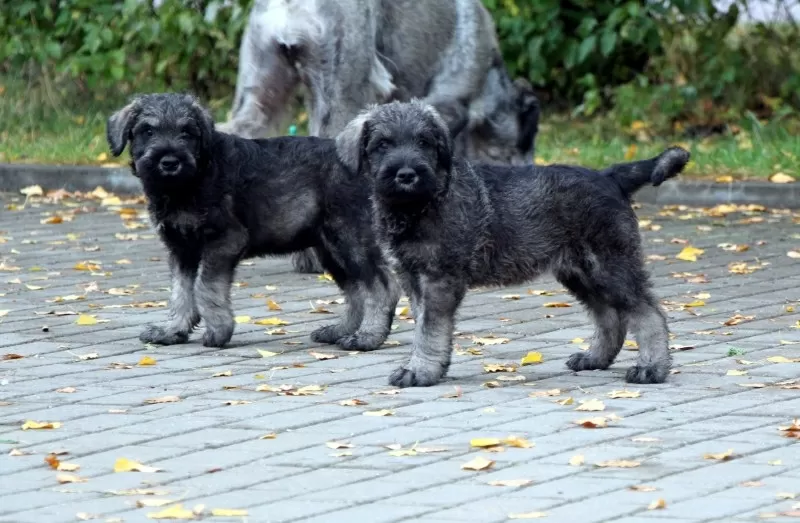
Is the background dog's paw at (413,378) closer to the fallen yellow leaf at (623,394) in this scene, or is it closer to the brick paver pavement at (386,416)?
the brick paver pavement at (386,416)

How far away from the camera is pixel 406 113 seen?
7480 millimetres

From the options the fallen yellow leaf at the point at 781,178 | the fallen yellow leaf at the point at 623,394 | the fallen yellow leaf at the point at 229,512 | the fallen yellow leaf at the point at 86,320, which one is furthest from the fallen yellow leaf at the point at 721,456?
the fallen yellow leaf at the point at 781,178

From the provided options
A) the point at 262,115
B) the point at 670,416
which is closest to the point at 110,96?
the point at 262,115

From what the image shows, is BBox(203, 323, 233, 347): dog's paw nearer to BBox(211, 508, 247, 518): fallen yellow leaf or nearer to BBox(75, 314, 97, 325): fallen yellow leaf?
BBox(75, 314, 97, 325): fallen yellow leaf

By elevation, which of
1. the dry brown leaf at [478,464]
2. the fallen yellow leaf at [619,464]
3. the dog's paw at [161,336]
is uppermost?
the fallen yellow leaf at [619,464]

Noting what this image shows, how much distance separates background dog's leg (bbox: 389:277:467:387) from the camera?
24.4 feet

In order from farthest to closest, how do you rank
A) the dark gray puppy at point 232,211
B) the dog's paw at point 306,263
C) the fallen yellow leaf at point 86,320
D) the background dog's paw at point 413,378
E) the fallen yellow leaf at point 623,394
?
the dog's paw at point 306,263 → the fallen yellow leaf at point 86,320 → the dark gray puppy at point 232,211 → the background dog's paw at point 413,378 → the fallen yellow leaf at point 623,394

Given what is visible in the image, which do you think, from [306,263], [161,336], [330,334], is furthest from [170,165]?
[306,263]

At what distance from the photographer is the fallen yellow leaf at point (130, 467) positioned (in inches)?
232

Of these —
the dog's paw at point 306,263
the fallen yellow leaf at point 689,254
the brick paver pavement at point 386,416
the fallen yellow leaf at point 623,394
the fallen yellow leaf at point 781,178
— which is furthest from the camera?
the fallen yellow leaf at point 781,178

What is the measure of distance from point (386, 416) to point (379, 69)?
5124 millimetres

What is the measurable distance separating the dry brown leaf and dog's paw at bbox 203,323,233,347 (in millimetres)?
2836

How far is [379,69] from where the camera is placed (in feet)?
37.8

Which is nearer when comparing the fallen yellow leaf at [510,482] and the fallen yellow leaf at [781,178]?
the fallen yellow leaf at [510,482]
